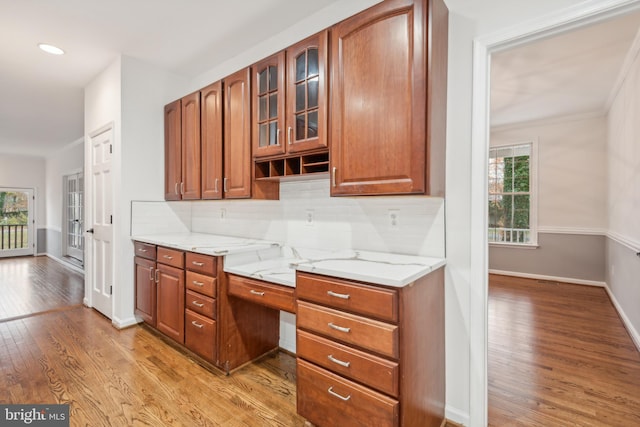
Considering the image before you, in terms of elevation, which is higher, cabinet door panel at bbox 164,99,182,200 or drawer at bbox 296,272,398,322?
cabinet door panel at bbox 164,99,182,200

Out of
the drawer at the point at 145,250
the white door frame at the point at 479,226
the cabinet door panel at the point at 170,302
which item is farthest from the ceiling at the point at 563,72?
the drawer at the point at 145,250

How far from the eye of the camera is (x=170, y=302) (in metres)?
2.68

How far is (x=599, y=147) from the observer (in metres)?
4.84

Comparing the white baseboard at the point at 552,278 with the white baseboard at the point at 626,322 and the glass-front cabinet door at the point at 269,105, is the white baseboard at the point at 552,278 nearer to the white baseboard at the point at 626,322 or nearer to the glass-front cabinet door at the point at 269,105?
the white baseboard at the point at 626,322

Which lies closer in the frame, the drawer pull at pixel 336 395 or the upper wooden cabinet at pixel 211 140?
the drawer pull at pixel 336 395

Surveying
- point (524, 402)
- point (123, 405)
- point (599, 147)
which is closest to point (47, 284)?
point (123, 405)

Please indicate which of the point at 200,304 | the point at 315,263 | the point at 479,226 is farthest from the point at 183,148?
the point at 479,226

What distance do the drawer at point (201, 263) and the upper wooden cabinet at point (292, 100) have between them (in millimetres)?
873

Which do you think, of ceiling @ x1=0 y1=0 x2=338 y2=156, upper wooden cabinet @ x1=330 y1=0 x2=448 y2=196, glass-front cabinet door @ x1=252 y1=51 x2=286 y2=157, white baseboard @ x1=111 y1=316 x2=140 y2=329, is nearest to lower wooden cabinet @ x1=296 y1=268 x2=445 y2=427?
upper wooden cabinet @ x1=330 y1=0 x2=448 y2=196

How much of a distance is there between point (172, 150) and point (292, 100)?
1.79 m

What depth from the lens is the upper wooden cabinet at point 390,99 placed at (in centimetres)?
158

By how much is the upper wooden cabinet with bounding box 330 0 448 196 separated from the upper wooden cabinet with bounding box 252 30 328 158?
107mm

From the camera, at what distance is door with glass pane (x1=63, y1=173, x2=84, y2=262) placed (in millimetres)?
6551

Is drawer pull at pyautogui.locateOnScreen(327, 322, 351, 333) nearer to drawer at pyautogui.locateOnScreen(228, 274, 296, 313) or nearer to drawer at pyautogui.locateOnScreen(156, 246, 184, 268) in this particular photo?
drawer at pyautogui.locateOnScreen(228, 274, 296, 313)
